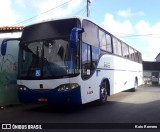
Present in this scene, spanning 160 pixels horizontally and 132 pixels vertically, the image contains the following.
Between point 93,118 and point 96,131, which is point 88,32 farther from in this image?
point 96,131

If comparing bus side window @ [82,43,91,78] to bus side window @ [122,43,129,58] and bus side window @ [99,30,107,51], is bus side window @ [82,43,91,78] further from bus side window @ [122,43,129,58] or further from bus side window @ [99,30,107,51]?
bus side window @ [122,43,129,58]

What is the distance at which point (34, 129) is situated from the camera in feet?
24.8

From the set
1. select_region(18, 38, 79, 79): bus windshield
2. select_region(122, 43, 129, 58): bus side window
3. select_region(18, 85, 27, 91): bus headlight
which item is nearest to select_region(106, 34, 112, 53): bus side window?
select_region(122, 43, 129, 58): bus side window

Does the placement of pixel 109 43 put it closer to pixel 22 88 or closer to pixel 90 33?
pixel 90 33

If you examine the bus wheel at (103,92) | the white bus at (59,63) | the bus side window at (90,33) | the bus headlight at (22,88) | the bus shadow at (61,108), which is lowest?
the bus shadow at (61,108)

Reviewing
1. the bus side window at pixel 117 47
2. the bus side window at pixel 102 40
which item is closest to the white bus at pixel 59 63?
the bus side window at pixel 102 40

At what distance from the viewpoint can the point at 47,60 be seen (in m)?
10.2

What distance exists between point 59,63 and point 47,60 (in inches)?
19.5

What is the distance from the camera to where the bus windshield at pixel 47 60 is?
9891 mm

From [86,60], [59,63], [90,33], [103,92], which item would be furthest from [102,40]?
[59,63]

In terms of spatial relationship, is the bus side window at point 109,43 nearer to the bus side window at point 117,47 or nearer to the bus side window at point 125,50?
the bus side window at point 117,47

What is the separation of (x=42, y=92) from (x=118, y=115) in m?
2.70

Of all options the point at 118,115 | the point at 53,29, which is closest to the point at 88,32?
the point at 53,29

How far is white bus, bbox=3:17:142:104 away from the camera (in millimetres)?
9838
